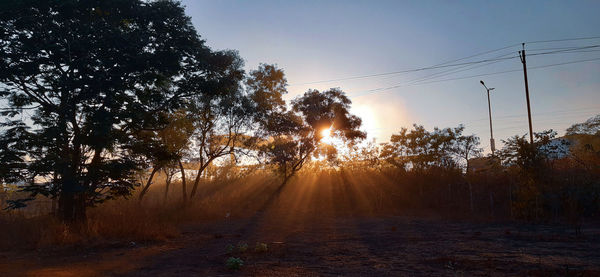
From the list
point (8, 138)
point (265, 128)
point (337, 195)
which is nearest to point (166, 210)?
point (265, 128)

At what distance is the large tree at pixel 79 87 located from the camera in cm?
1194

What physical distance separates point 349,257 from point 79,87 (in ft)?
33.0

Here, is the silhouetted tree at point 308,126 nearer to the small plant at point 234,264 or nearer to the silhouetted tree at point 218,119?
the silhouetted tree at point 218,119

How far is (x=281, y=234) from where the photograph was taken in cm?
1400

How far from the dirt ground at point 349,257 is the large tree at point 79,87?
9.07ft

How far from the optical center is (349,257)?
8742 millimetres

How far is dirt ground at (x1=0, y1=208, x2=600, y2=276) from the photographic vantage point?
709 centimetres

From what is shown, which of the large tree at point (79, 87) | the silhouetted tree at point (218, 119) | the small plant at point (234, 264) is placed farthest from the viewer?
the silhouetted tree at point (218, 119)

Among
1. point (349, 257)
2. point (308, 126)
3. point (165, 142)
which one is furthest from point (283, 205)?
point (349, 257)

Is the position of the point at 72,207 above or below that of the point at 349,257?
above

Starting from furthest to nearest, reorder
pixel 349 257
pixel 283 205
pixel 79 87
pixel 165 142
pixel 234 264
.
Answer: pixel 283 205 → pixel 165 142 → pixel 79 87 → pixel 349 257 → pixel 234 264

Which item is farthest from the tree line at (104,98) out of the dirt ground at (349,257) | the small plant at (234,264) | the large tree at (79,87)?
the small plant at (234,264)

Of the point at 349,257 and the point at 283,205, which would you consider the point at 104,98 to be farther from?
the point at 283,205

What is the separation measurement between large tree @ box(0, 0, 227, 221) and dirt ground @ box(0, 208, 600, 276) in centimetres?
276
